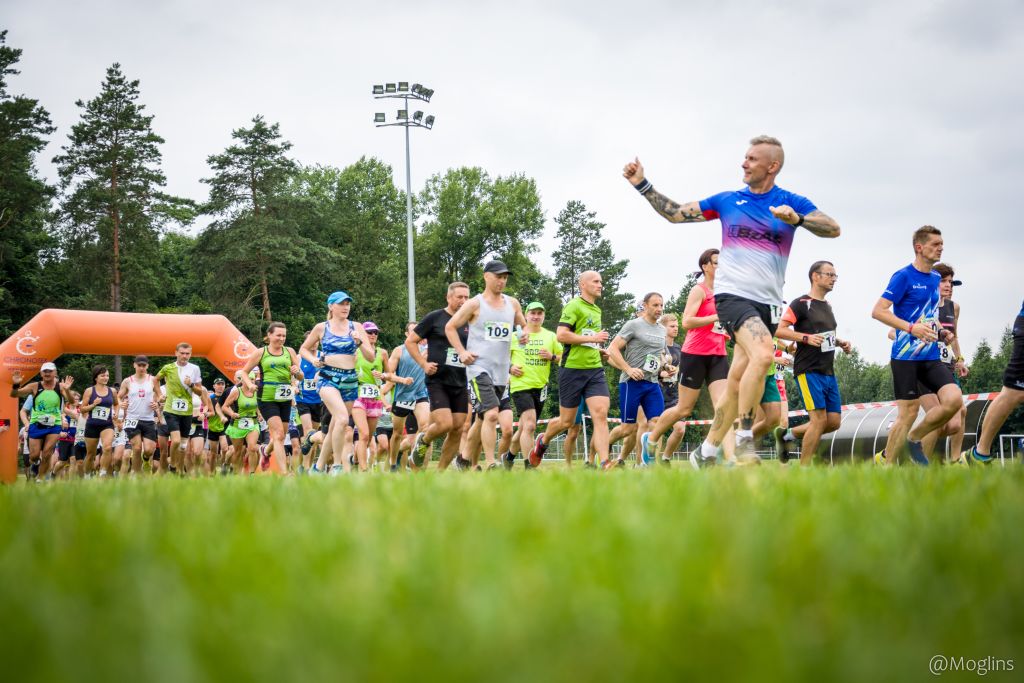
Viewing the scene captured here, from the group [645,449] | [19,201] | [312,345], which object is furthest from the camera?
[19,201]

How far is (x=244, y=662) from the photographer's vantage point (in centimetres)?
142

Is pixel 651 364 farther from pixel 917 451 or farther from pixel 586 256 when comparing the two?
pixel 586 256

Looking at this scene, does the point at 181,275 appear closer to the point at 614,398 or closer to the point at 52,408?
the point at 614,398

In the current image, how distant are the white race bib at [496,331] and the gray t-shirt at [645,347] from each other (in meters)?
2.31

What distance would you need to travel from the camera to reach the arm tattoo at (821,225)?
734 cm

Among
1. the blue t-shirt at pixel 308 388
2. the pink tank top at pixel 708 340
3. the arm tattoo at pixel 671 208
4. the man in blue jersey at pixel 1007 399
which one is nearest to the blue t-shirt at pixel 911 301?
the man in blue jersey at pixel 1007 399

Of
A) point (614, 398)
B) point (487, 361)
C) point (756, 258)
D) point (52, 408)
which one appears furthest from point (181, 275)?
point (756, 258)

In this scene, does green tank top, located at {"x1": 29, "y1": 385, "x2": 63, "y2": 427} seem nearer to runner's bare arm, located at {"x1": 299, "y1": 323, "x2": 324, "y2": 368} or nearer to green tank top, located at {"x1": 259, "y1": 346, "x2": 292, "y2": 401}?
green tank top, located at {"x1": 259, "y1": 346, "x2": 292, "y2": 401}

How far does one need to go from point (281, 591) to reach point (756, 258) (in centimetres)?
638

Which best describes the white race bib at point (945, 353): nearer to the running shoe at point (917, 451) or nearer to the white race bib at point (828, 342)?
the running shoe at point (917, 451)

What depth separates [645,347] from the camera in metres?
13.1

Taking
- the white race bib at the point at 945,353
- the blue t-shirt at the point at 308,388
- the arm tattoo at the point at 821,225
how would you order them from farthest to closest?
1. the blue t-shirt at the point at 308,388
2. the white race bib at the point at 945,353
3. the arm tattoo at the point at 821,225

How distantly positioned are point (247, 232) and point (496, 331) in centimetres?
4356

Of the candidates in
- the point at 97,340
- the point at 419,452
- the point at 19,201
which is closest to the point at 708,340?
the point at 419,452
